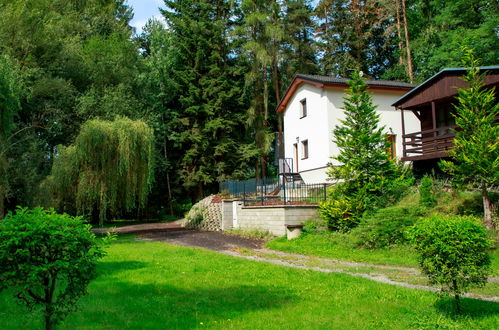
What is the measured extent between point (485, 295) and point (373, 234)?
584 cm

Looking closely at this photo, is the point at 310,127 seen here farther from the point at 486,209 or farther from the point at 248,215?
the point at 486,209

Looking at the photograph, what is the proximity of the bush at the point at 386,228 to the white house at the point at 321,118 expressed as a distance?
8.22m

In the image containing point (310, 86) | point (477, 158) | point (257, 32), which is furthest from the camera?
point (257, 32)

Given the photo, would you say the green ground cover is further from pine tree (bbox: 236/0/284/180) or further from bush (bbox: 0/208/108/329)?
pine tree (bbox: 236/0/284/180)

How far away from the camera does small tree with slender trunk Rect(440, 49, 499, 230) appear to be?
12.2m

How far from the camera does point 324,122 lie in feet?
74.9

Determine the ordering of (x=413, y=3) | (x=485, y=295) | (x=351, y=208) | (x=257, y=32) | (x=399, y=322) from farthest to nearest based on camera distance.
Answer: (x=413, y=3), (x=257, y=32), (x=351, y=208), (x=485, y=295), (x=399, y=322)

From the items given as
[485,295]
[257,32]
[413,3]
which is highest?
[413,3]

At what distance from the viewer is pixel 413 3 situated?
116 ft

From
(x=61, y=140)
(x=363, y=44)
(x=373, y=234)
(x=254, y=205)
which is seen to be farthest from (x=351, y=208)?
(x=363, y=44)

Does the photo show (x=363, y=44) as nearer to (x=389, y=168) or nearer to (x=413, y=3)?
(x=413, y=3)

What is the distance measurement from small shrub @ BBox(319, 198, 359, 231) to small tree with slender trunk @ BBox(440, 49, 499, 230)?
350cm

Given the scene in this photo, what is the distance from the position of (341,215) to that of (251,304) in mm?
9041

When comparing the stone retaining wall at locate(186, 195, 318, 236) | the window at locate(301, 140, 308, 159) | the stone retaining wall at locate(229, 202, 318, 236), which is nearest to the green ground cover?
the stone retaining wall at locate(229, 202, 318, 236)
